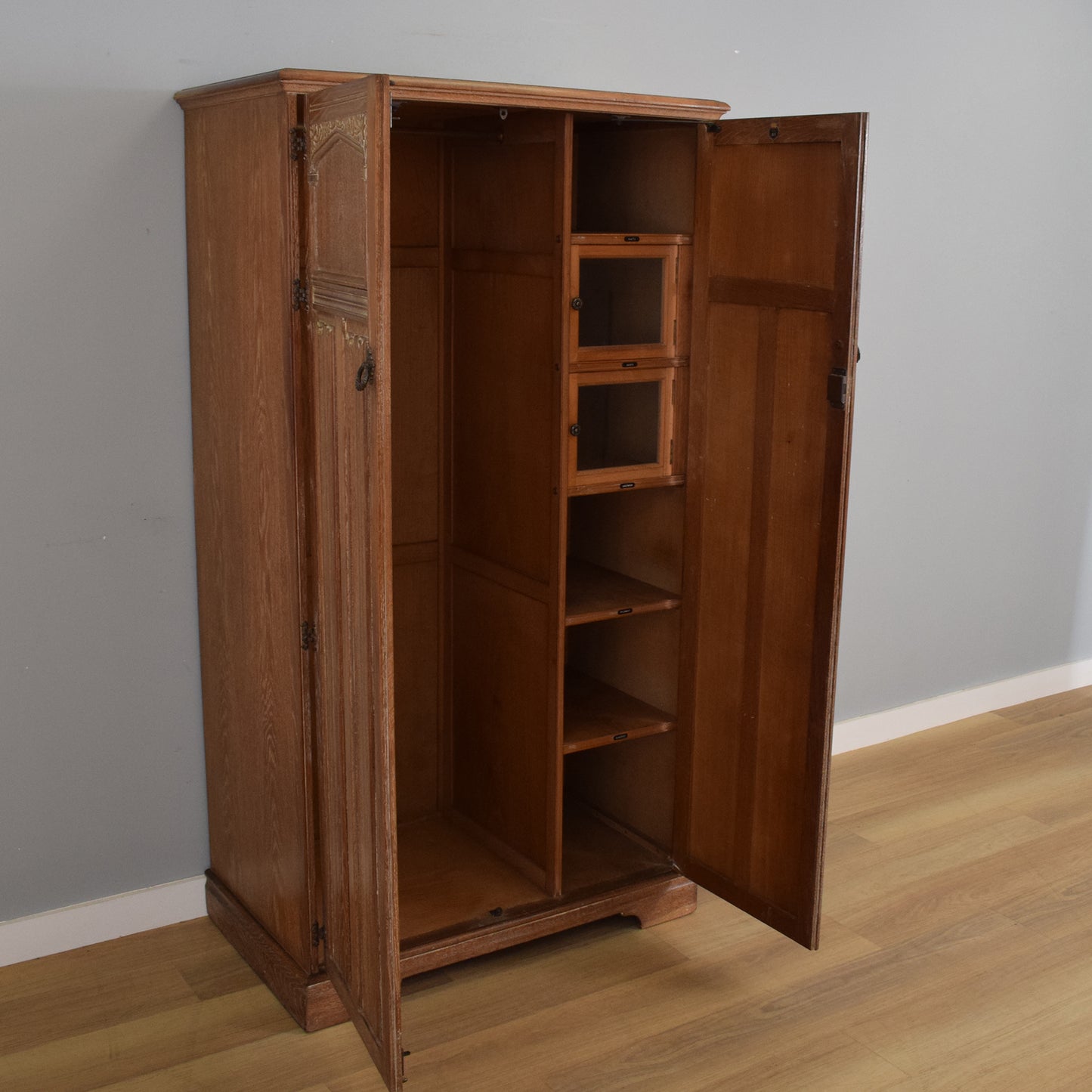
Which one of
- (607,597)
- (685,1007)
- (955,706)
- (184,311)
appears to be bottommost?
(685,1007)

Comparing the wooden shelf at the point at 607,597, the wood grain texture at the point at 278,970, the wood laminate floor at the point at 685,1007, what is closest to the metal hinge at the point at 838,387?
the wooden shelf at the point at 607,597

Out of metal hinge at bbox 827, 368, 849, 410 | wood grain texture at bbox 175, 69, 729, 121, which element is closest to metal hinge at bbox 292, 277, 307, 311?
wood grain texture at bbox 175, 69, 729, 121

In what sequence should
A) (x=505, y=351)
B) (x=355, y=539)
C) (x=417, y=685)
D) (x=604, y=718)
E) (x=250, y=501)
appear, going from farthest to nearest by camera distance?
(x=417, y=685), (x=604, y=718), (x=505, y=351), (x=250, y=501), (x=355, y=539)

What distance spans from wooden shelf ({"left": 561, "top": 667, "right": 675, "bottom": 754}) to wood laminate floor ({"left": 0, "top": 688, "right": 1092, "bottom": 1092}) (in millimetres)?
475

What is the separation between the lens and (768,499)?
267 centimetres

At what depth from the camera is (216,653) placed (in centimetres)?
282

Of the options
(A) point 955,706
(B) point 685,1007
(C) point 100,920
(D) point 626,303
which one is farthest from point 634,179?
(A) point 955,706

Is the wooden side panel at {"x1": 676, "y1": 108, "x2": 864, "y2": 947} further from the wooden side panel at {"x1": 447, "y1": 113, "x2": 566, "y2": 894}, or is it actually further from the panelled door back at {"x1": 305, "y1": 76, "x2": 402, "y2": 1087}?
the panelled door back at {"x1": 305, "y1": 76, "x2": 402, "y2": 1087}

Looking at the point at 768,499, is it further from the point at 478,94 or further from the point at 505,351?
the point at 478,94

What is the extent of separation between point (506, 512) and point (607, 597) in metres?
0.30

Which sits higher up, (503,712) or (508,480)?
(508,480)

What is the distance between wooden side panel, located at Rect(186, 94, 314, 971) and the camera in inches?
93.3

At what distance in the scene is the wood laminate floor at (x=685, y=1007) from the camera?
2.49 meters

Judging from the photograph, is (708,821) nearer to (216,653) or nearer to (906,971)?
(906,971)
